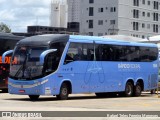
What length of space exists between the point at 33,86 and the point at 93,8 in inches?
3254

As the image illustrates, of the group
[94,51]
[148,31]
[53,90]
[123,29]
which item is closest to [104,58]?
[94,51]

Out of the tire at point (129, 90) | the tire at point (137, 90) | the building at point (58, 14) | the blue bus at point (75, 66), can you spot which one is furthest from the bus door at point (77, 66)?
the building at point (58, 14)

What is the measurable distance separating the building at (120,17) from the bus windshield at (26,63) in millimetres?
74036

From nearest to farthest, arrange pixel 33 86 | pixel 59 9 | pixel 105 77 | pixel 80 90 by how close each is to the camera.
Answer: pixel 33 86 → pixel 80 90 → pixel 105 77 → pixel 59 9

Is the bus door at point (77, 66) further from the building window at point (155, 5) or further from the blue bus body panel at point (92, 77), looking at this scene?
the building window at point (155, 5)

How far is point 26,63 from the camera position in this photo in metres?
25.6

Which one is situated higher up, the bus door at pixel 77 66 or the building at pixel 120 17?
the building at pixel 120 17

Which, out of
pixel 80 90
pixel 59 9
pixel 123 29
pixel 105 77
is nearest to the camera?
pixel 80 90

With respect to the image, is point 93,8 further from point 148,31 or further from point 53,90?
point 53,90

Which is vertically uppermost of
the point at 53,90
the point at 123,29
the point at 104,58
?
the point at 123,29

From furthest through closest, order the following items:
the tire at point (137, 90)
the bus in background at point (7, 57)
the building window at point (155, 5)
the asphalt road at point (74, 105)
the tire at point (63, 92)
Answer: the building window at point (155, 5), the bus in background at point (7, 57), the tire at point (137, 90), the tire at point (63, 92), the asphalt road at point (74, 105)

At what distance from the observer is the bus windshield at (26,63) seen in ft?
82.9

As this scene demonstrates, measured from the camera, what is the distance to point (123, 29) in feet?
344

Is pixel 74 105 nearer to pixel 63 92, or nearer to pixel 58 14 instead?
pixel 63 92
